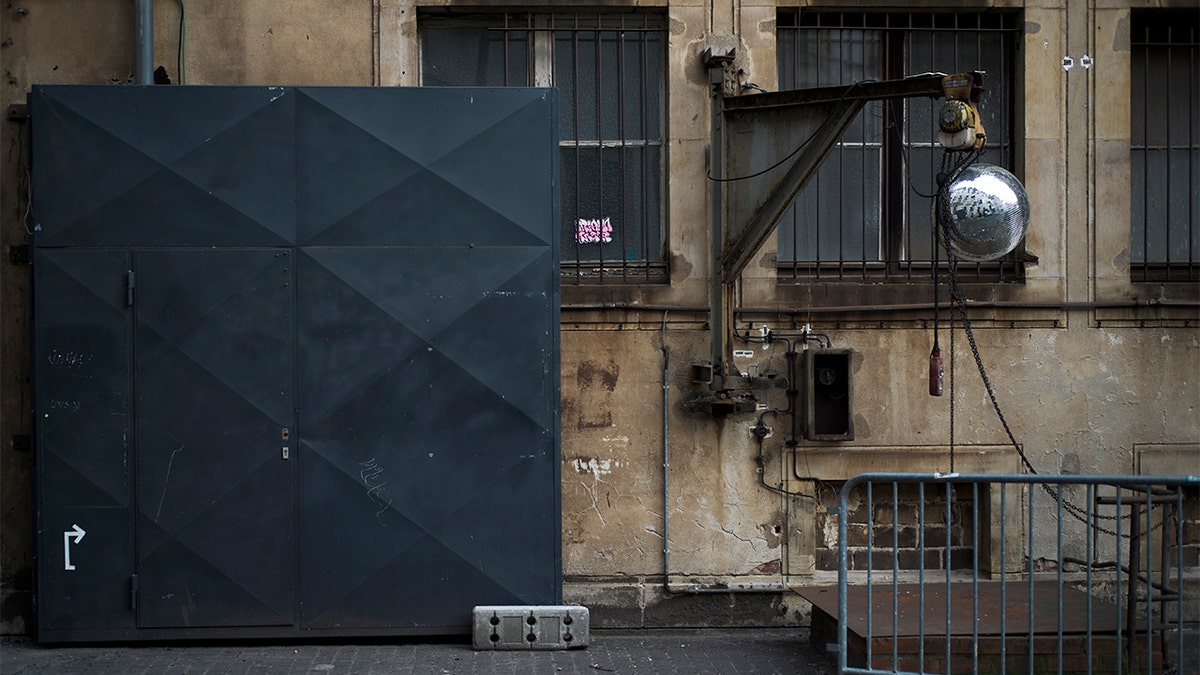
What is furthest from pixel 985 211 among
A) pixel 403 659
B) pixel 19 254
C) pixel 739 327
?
pixel 19 254

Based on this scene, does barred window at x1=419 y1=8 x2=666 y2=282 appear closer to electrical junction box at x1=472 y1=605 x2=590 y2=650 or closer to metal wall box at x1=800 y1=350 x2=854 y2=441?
metal wall box at x1=800 y1=350 x2=854 y2=441

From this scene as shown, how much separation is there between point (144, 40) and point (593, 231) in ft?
11.4

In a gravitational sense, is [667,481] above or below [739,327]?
below

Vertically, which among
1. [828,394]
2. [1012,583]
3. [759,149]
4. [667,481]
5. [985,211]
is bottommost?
[1012,583]

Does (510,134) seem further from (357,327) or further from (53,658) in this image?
(53,658)

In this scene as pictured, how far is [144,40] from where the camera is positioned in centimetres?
786

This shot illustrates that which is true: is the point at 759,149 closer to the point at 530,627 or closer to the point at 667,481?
the point at 667,481

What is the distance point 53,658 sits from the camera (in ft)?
23.3

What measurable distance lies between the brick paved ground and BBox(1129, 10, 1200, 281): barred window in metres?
4.22

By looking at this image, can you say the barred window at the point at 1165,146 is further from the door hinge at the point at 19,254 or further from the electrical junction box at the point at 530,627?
the door hinge at the point at 19,254

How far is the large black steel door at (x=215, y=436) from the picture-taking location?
725 cm

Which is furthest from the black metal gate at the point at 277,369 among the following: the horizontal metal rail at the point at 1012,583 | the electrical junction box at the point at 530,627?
the horizontal metal rail at the point at 1012,583

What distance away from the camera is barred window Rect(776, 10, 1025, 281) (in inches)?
336

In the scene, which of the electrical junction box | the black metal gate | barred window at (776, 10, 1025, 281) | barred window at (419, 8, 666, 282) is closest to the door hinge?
the black metal gate
